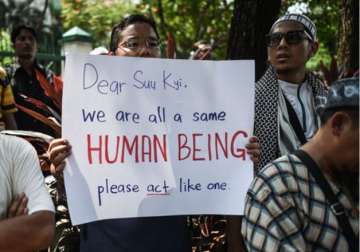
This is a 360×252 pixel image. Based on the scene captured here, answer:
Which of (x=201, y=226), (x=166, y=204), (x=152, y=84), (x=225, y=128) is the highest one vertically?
(x=152, y=84)

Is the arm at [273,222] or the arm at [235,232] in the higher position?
the arm at [273,222]

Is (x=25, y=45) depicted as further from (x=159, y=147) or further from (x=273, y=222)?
(x=273, y=222)

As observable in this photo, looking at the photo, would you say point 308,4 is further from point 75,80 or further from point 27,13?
point 27,13

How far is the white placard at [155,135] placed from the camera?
274 cm

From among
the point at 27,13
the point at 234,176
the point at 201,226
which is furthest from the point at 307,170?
the point at 27,13

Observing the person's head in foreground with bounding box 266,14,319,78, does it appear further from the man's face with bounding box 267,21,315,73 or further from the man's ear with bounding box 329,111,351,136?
the man's ear with bounding box 329,111,351,136

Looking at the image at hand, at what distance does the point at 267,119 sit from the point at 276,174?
122 centimetres

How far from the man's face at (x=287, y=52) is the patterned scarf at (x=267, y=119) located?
109 millimetres

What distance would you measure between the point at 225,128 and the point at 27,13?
63.3 feet

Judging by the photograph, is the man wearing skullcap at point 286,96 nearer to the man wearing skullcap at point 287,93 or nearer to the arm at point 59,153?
the man wearing skullcap at point 287,93

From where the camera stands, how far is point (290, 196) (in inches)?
76.2

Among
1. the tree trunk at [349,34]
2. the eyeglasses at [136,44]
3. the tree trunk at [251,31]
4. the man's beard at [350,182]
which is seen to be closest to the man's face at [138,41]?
the eyeglasses at [136,44]

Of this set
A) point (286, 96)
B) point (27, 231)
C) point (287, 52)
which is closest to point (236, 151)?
point (286, 96)

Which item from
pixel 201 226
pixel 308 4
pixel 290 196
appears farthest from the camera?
pixel 308 4
